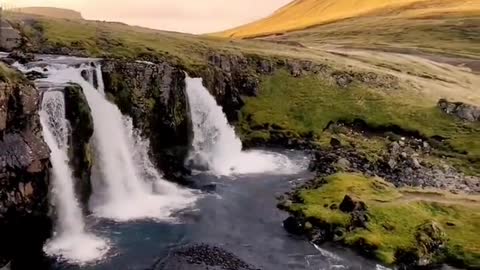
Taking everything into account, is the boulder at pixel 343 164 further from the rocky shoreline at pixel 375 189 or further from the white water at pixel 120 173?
the white water at pixel 120 173

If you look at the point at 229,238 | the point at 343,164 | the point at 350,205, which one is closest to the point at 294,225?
the point at 350,205

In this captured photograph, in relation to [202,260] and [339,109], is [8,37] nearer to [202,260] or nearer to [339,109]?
[202,260]

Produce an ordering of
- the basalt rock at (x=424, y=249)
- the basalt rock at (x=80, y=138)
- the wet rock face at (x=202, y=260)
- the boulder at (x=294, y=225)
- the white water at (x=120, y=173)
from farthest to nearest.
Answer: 1. the white water at (x=120, y=173)
2. the basalt rock at (x=80, y=138)
3. the boulder at (x=294, y=225)
4. the basalt rock at (x=424, y=249)
5. the wet rock face at (x=202, y=260)

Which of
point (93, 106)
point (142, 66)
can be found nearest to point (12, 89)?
point (93, 106)

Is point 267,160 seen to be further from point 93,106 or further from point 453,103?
point 453,103

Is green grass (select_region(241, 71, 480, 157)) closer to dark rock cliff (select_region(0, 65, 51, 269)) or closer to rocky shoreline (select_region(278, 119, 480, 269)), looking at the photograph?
rocky shoreline (select_region(278, 119, 480, 269))

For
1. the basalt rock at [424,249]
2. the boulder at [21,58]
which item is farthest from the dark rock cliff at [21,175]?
the basalt rock at [424,249]

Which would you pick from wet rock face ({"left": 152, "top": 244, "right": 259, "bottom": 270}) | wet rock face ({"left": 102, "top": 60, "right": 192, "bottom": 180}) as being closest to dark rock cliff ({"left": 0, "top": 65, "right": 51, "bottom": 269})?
wet rock face ({"left": 152, "top": 244, "right": 259, "bottom": 270})
